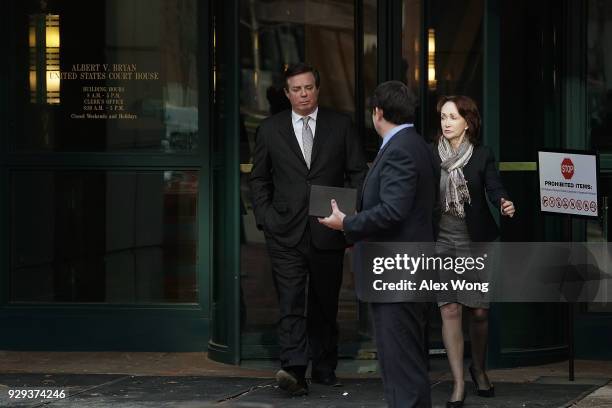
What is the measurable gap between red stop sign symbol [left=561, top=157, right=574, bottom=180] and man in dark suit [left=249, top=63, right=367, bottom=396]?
1308 millimetres

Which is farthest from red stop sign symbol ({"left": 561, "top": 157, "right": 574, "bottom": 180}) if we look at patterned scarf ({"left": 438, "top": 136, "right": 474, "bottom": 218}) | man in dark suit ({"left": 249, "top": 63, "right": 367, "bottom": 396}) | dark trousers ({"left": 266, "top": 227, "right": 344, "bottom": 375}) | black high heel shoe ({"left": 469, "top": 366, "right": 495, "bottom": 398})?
dark trousers ({"left": 266, "top": 227, "right": 344, "bottom": 375})

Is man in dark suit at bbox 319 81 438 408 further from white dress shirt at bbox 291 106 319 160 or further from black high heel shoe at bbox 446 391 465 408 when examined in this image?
white dress shirt at bbox 291 106 319 160

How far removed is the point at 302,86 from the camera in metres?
8.47

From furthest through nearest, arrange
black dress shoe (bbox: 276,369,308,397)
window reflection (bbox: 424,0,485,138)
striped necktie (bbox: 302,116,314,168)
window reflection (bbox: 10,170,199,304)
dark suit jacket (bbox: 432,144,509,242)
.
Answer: window reflection (bbox: 10,170,199,304) → window reflection (bbox: 424,0,485,138) → striped necktie (bbox: 302,116,314,168) → black dress shoe (bbox: 276,369,308,397) → dark suit jacket (bbox: 432,144,509,242)

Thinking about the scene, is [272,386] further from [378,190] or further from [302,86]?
[378,190]

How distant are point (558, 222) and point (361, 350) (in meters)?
1.69

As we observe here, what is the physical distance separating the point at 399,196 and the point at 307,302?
8.37 ft

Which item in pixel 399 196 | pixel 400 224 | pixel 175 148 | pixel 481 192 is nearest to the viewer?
pixel 399 196

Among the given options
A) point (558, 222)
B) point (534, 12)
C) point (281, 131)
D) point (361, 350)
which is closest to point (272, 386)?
point (361, 350)

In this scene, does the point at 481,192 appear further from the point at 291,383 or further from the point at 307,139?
the point at 291,383

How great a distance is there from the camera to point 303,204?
8.45 meters

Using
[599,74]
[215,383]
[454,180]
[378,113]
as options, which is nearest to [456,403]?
[454,180]

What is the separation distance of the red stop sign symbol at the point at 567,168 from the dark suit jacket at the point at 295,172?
1312mm

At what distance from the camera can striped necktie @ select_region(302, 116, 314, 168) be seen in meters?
8.55
